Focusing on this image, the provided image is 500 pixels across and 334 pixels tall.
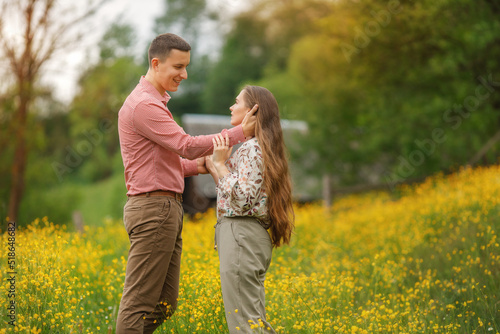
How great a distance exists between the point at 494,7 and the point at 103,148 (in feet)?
79.2

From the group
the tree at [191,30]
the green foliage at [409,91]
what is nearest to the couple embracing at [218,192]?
the green foliage at [409,91]

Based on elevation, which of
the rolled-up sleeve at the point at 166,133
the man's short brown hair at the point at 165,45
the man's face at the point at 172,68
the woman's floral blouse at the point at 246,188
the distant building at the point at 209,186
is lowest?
the distant building at the point at 209,186

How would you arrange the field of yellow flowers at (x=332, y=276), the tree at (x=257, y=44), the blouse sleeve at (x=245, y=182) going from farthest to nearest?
1. the tree at (x=257, y=44)
2. the field of yellow flowers at (x=332, y=276)
3. the blouse sleeve at (x=245, y=182)

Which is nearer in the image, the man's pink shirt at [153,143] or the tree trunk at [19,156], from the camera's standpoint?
the man's pink shirt at [153,143]

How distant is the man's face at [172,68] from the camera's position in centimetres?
356

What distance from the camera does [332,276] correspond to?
191 inches

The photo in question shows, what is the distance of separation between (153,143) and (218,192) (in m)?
0.55

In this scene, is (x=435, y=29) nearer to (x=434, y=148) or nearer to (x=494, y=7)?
(x=494, y=7)

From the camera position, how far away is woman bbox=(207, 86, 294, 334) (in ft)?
11.0

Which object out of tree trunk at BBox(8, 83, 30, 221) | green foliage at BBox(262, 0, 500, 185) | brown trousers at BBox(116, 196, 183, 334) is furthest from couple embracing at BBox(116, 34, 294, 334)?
tree trunk at BBox(8, 83, 30, 221)

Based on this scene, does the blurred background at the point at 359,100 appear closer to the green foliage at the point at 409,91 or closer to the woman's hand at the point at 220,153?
the green foliage at the point at 409,91

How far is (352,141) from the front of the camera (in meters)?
17.3

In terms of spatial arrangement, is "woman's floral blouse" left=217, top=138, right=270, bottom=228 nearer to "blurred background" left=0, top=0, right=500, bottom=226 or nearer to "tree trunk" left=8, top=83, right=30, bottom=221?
"blurred background" left=0, top=0, right=500, bottom=226

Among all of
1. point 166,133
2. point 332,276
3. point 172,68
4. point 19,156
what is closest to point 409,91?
point 19,156
